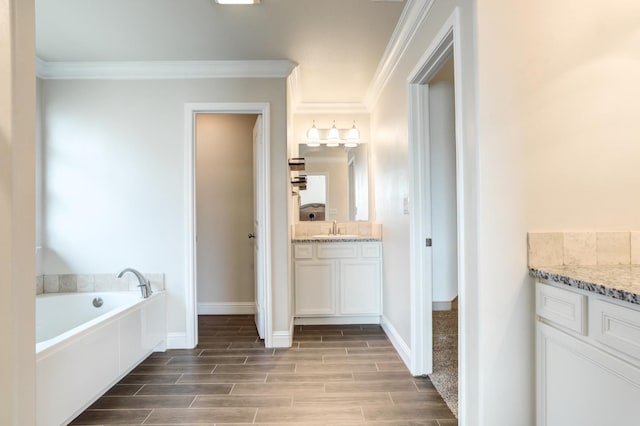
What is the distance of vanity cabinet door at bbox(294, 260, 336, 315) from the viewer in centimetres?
365

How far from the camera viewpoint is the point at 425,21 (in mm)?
2152

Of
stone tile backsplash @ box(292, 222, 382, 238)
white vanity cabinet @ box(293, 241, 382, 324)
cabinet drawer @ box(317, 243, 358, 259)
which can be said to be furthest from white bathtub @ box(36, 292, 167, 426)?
stone tile backsplash @ box(292, 222, 382, 238)

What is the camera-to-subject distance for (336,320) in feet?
12.2

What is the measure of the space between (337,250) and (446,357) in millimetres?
1409

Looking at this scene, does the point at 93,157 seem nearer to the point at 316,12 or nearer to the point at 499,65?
the point at 316,12

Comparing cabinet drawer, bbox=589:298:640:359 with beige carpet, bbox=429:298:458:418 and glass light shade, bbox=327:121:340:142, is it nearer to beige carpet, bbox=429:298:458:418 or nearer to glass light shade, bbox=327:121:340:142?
beige carpet, bbox=429:298:458:418

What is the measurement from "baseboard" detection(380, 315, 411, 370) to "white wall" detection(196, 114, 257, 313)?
1.62m

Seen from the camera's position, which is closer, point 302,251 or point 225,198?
point 302,251

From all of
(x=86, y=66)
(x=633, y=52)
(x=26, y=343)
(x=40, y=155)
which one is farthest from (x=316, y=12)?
(x=40, y=155)

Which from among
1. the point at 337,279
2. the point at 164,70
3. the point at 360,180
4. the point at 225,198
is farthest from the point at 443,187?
the point at 164,70

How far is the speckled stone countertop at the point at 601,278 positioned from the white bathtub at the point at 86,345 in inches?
91.7

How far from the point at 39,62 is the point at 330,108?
279 cm

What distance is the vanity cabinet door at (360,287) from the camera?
3.68 metres

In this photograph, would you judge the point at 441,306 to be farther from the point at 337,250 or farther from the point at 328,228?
the point at 328,228
